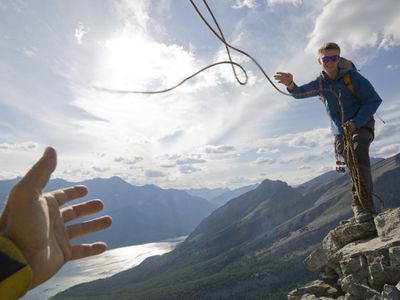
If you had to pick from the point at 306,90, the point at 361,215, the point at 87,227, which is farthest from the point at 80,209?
the point at 361,215

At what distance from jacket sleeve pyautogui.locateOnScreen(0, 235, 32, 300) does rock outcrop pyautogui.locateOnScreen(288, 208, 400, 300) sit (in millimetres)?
7058

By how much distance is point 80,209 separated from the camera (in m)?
4.21

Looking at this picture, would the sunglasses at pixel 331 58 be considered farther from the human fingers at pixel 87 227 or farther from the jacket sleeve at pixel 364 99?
the human fingers at pixel 87 227

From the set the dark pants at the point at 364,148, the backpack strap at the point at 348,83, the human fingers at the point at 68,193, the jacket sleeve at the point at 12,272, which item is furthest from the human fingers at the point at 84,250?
the backpack strap at the point at 348,83

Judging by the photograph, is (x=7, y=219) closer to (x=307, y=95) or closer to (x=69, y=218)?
(x=69, y=218)

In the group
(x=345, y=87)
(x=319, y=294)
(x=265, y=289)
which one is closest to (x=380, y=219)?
(x=319, y=294)

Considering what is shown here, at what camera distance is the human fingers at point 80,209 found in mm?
4051

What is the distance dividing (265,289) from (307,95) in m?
207

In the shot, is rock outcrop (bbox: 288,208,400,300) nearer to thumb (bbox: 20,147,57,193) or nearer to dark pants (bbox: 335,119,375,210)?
dark pants (bbox: 335,119,375,210)

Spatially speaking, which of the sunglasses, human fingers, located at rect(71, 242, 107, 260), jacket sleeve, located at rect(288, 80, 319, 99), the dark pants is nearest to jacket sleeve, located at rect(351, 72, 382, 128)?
the dark pants

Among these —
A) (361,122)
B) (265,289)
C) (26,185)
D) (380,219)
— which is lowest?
(265,289)

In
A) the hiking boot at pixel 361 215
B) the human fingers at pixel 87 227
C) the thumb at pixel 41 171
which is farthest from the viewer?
the hiking boot at pixel 361 215

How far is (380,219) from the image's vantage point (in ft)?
29.7

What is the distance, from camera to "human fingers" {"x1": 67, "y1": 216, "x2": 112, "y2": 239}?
4.15m
